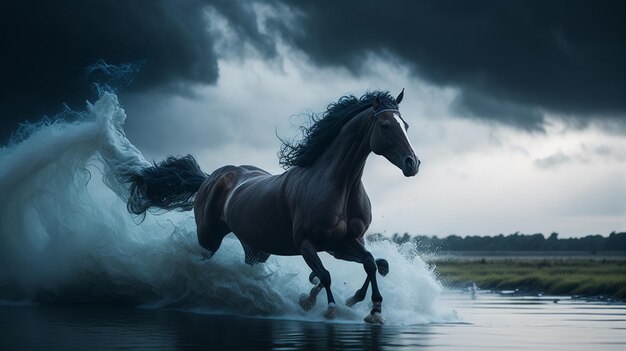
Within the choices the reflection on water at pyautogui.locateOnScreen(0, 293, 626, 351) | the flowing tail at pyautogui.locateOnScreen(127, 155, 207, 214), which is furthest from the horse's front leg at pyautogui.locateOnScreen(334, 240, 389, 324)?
the flowing tail at pyautogui.locateOnScreen(127, 155, 207, 214)

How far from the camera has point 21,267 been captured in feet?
67.8

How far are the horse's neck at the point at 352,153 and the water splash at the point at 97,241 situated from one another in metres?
3.28

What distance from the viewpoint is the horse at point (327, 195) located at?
44.5 feet

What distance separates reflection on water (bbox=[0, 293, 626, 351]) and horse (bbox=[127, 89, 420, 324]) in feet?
3.47

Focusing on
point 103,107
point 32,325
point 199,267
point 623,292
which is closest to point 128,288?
point 199,267

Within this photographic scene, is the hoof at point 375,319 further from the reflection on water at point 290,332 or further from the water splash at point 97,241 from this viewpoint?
the water splash at point 97,241

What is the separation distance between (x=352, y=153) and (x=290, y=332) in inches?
121

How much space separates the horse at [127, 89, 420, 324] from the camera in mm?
13574

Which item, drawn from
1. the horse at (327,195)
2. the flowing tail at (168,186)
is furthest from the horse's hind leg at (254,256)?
the flowing tail at (168,186)

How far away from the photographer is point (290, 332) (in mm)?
12031

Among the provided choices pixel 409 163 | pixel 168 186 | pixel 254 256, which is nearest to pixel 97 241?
pixel 168 186

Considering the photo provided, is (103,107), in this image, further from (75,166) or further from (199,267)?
(199,267)

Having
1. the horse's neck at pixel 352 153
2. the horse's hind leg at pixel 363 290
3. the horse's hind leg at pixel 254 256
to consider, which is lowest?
the horse's hind leg at pixel 363 290

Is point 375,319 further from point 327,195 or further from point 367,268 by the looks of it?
point 327,195
